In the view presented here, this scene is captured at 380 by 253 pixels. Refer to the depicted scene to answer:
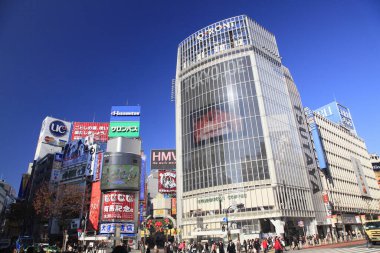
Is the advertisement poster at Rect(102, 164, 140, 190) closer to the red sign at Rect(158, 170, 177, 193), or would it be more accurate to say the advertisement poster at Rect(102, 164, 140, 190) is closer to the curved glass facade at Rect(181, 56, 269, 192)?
the curved glass facade at Rect(181, 56, 269, 192)

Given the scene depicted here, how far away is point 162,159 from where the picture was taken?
8738 cm

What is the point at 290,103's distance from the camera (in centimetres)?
6688

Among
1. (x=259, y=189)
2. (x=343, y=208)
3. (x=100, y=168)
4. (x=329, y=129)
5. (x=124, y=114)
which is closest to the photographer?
(x=259, y=189)

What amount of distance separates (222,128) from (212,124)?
2.68m

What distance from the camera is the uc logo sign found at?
9275 centimetres

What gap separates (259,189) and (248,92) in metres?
20.9

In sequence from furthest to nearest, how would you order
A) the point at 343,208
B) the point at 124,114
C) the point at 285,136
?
the point at 124,114 → the point at 343,208 → the point at 285,136

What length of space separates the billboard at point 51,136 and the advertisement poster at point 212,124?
53.6m

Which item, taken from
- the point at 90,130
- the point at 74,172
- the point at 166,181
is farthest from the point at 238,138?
the point at 90,130

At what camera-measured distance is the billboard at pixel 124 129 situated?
7294cm

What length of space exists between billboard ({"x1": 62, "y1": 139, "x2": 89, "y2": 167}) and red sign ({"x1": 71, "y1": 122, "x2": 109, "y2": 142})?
21.9 ft

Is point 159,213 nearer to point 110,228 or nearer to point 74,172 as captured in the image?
point 110,228

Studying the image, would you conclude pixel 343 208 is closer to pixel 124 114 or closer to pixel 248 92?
pixel 248 92

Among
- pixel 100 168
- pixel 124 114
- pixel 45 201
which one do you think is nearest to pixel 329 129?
pixel 124 114
